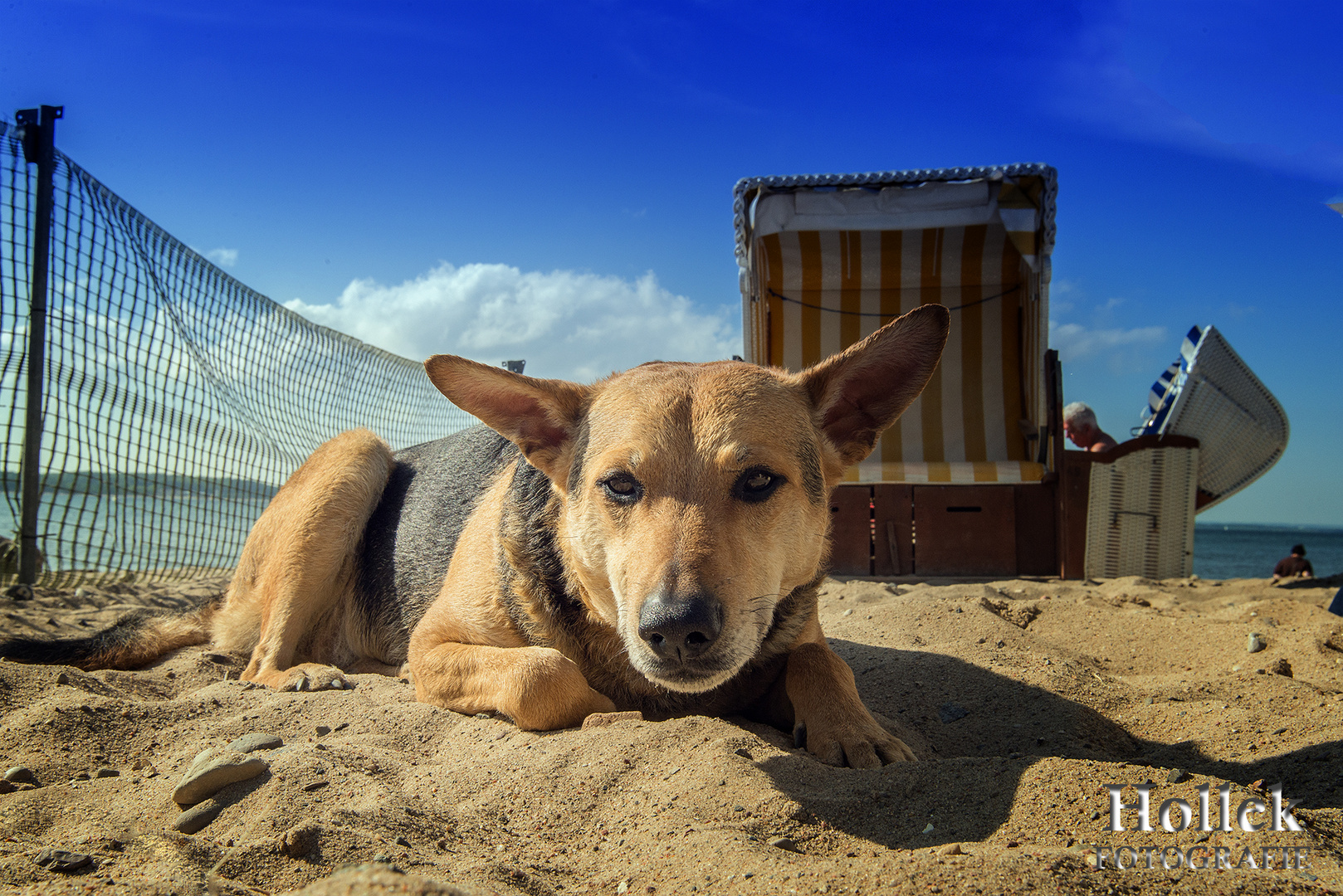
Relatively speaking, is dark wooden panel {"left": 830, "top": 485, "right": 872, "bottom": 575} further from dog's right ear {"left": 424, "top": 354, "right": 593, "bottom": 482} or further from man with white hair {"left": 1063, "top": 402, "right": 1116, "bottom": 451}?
dog's right ear {"left": 424, "top": 354, "right": 593, "bottom": 482}

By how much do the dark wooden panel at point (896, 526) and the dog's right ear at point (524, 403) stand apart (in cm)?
506

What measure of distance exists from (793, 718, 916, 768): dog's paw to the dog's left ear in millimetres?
997

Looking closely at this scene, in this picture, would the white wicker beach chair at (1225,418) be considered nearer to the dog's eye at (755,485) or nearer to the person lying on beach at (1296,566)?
the person lying on beach at (1296,566)

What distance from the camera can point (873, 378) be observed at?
2.82m

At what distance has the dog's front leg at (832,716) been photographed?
2.31 m

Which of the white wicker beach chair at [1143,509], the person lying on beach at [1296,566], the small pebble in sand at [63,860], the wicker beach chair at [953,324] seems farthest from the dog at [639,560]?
the person lying on beach at [1296,566]

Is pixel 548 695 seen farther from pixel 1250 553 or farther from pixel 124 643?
pixel 1250 553

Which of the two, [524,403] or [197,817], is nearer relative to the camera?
[197,817]

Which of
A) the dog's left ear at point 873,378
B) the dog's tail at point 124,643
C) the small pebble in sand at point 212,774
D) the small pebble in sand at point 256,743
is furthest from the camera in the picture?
the dog's tail at point 124,643

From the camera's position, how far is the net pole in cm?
536

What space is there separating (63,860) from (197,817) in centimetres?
29

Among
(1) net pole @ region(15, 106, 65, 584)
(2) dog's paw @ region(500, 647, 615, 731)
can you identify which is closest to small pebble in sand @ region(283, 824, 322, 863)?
(2) dog's paw @ region(500, 647, 615, 731)

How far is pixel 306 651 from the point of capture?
3.95 metres

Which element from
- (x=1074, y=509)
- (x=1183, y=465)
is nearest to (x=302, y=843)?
(x=1074, y=509)
